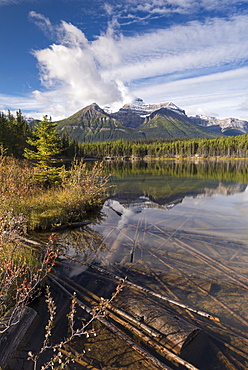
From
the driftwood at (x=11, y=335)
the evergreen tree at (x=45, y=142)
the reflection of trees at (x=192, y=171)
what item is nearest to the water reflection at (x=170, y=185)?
the reflection of trees at (x=192, y=171)

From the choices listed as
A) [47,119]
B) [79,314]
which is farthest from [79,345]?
[47,119]

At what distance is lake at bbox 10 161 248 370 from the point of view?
5.81 m

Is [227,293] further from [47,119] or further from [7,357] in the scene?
[47,119]

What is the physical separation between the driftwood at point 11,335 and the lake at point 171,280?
1.52 meters

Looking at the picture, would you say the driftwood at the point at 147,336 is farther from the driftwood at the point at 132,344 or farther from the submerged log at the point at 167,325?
the driftwood at the point at 132,344

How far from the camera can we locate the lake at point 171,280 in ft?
19.1

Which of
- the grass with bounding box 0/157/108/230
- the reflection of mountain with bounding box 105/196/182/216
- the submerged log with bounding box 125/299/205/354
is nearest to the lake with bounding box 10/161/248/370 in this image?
the submerged log with bounding box 125/299/205/354

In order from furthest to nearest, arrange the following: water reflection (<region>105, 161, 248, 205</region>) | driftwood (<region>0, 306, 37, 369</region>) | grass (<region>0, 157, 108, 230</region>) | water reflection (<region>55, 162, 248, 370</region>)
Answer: water reflection (<region>105, 161, 248, 205</region>) < grass (<region>0, 157, 108, 230</region>) < water reflection (<region>55, 162, 248, 370</region>) < driftwood (<region>0, 306, 37, 369</region>)

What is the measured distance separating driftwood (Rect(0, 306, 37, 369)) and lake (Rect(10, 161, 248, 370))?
1.52 meters

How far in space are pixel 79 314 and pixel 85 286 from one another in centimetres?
156

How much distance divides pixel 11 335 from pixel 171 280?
626cm

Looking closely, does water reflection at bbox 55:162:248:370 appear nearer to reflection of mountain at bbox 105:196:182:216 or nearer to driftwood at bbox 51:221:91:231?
driftwood at bbox 51:221:91:231

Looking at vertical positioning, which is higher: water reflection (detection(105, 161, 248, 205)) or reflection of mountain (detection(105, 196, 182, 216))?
reflection of mountain (detection(105, 196, 182, 216))

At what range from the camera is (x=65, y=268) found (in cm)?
1031
